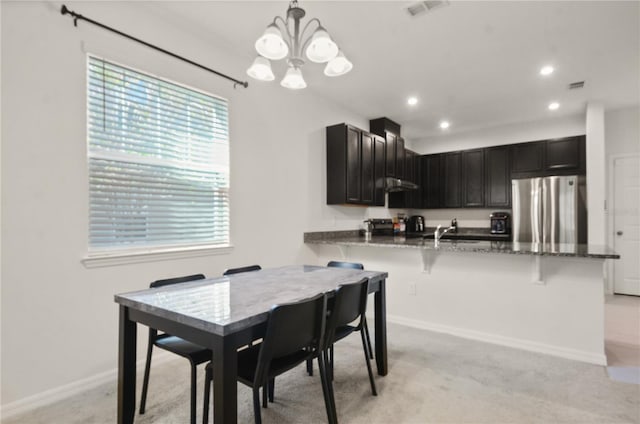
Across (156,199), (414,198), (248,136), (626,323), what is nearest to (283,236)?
(248,136)

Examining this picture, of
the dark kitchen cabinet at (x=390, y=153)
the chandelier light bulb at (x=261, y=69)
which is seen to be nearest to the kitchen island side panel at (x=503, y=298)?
the dark kitchen cabinet at (x=390, y=153)

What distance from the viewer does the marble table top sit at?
1.34 meters

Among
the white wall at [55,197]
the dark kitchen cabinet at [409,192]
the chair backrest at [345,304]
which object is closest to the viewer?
the chair backrest at [345,304]

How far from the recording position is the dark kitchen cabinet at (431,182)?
5938 mm

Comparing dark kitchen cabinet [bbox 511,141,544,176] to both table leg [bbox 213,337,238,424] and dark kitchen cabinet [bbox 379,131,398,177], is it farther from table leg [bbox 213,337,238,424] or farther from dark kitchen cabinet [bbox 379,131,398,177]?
table leg [bbox 213,337,238,424]

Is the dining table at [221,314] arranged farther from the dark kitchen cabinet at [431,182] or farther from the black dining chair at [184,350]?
the dark kitchen cabinet at [431,182]

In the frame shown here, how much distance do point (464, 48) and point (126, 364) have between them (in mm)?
3557

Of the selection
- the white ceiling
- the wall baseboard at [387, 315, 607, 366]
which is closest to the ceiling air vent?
the white ceiling

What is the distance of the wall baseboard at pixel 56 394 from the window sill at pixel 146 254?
30.3 inches

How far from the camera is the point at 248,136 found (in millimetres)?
3350

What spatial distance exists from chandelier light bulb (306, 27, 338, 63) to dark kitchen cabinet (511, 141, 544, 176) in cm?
443

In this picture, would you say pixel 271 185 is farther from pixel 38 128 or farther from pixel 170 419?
pixel 170 419

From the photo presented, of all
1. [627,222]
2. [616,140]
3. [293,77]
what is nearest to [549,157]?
[616,140]

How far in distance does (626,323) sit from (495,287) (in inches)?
74.2
